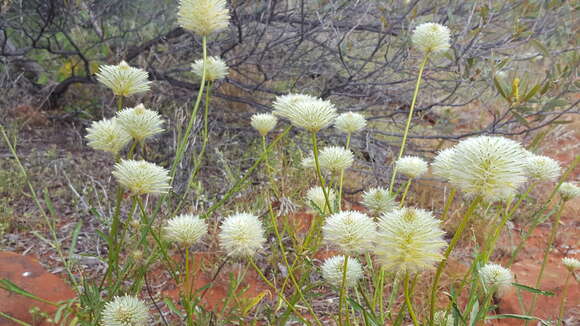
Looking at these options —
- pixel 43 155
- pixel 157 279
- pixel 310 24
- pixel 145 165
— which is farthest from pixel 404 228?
pixel 43 155

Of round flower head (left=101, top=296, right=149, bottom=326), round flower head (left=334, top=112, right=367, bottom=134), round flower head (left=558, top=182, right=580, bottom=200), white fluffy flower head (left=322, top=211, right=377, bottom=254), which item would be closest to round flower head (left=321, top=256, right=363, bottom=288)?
white fluffy flower head (left=322, top=211, right=377, bottom=254)

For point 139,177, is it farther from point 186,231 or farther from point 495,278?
point 495,278

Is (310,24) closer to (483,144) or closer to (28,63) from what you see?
(483,144)

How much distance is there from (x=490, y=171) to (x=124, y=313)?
1.23 meters

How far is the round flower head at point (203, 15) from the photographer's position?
1.58 metres

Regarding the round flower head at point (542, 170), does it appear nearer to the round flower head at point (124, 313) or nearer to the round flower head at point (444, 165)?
the round flower head at point (444, 165)

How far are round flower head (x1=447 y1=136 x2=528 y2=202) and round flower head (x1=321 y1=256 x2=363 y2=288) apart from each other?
63cm

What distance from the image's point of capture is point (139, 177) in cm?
132

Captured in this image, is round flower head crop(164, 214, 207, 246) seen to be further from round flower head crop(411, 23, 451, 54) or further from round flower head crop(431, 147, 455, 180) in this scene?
round flower head crop(411, 23, 451, 54)

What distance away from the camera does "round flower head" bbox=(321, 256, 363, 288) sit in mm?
1560

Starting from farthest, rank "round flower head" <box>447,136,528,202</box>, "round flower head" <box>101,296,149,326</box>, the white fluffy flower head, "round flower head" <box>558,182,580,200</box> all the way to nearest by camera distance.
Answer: "round flower head" <box>558,182,580,200</box>
"round flower head" <box>101,296,149,326</box>
the white fluffy flower head
"round flower head" <box>447,136,528,202</box>

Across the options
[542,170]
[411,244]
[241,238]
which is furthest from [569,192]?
[241,238]

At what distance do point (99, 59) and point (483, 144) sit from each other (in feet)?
13.1

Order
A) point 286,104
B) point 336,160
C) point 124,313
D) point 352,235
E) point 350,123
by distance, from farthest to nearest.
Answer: point 350,123
point 336,160
point 286,104
point 124,313
point 352,235
